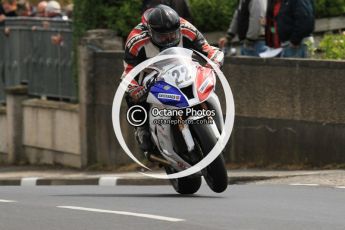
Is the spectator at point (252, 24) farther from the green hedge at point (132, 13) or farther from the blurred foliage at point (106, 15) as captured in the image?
the blurred foliage at point (106, 15)

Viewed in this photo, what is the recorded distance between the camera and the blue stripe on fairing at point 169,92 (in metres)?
12.7

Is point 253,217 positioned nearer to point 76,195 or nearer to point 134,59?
point 134,59

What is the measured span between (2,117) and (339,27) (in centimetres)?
687

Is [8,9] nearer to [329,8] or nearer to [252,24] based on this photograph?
[329,8]

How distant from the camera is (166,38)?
13.0m

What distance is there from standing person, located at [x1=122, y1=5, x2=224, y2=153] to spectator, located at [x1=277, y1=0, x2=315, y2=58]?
12.3 ft

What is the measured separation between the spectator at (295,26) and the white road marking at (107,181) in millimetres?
2856

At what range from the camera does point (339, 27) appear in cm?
2166

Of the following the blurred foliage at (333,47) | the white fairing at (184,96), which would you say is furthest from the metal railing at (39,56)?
the white fairing at (184,96)

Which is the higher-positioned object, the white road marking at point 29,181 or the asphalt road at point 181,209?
the asphalt road at point 181,209

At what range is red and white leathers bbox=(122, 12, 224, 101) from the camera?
43.3 ft

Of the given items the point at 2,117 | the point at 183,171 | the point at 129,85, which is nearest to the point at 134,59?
the point at 129,85

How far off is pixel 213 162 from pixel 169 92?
0.85m

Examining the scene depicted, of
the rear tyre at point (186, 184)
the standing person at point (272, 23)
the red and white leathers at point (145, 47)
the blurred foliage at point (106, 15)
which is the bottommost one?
the rear tyre at point (186, 184)
